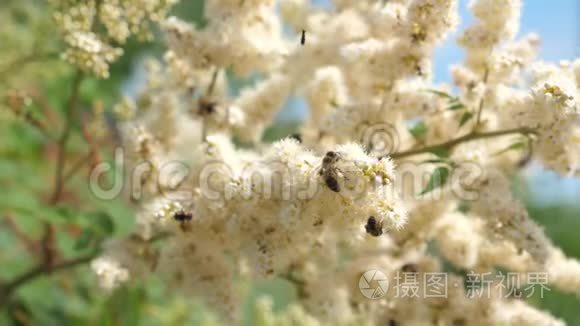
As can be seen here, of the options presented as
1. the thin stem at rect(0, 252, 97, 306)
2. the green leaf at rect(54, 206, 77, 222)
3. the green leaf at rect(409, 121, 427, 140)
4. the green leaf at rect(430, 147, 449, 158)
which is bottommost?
the thin stem at rect(0, 252, 97, 306)

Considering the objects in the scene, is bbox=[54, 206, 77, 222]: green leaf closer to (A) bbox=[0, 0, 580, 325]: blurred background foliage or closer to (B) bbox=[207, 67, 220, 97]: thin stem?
(A) bbox=[0, 0, 580, 325]: blurred background foliage

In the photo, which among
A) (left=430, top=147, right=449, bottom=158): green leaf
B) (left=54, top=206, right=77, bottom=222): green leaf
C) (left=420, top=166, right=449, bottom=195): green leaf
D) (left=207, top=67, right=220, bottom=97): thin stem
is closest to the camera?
(left=420, top=166, right=449, bottom=195): green leaf

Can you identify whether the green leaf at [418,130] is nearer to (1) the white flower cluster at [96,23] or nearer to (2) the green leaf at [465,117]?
(2) the green leaf at [465,117]

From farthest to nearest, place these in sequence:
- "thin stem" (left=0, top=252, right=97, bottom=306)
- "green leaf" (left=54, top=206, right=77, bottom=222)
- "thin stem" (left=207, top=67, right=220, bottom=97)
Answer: "thin stem" (left=0, top=252, right=97, bottom=306) < "thin stem" (left=207, top=67, right=220, bottom=97) < "green leaf" (left=54, top=206, right=77, bottom=222)

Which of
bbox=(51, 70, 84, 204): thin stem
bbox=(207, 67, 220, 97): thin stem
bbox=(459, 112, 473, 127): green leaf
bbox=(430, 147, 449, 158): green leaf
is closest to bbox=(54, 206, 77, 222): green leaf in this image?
bbox=(51, 70, 84, 204): thin stem

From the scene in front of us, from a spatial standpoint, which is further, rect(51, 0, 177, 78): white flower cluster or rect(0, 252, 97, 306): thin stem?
rect(0, 252, 97, 306): thin stem


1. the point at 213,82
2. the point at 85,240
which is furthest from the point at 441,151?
the point at 85,240

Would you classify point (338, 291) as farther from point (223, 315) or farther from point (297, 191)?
point (297, 191)

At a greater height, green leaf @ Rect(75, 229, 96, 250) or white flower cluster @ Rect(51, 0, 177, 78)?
white flower cluster @ Rect(51, 0, 177, 78)
